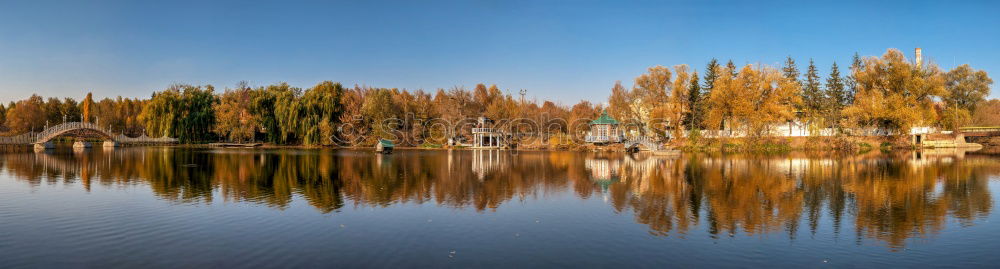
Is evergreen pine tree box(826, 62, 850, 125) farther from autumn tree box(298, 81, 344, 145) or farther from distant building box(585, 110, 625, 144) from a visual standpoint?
autumn tree box(298, 81, 344, 145)

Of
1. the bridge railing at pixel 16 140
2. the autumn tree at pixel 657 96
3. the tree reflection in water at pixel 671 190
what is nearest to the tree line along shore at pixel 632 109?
the autumn tree at pixel 657 96

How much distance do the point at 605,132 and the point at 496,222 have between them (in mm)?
50361

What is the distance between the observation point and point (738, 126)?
2434 inches

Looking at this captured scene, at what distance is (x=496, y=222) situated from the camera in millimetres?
14398

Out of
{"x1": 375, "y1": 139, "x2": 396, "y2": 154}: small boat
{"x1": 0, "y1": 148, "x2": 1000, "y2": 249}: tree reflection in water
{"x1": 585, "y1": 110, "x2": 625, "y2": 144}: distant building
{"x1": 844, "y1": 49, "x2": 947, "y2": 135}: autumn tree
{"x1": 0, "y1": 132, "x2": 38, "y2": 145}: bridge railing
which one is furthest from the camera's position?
{"x1": 0, "y1": 132, "x2": 38, "y2": 145}: bridge railing

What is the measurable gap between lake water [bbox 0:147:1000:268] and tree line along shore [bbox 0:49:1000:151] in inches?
1431

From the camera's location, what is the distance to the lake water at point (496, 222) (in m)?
10.5

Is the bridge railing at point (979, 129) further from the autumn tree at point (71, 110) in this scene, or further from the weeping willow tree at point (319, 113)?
the autumn tree at point (71, 110)

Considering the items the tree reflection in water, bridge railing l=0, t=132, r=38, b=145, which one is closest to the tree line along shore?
bridge railing l=0, t=132, r=38, b=145

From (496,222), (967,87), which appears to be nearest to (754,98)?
(967,87)

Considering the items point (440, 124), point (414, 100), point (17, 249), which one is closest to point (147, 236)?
point (17, 249)

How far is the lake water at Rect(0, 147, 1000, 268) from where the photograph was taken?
34.3 feet

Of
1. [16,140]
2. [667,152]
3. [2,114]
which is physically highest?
[2,114]

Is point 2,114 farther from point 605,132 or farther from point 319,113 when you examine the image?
point 605,132
